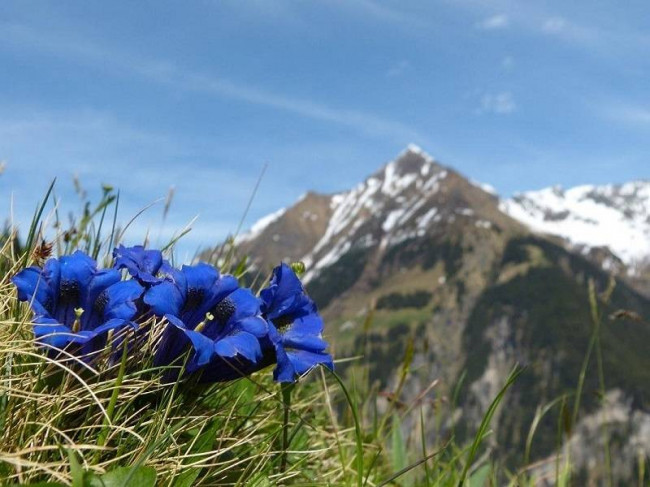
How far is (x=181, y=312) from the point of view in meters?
2.25

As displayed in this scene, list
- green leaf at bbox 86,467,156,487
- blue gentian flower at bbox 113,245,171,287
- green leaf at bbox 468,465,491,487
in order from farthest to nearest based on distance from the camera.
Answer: green leaf at bbox 468,465,491,487 < blue gentian flower at bbox 113,245,171,287 < green leaf at bbox 86,467,156,487

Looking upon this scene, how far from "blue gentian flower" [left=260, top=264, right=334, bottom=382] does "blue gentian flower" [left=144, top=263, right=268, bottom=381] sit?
0.27ft

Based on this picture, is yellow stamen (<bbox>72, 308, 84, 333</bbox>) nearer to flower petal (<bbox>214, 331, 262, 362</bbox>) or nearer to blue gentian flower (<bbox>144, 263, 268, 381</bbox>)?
blue gentian flower (<bbox>144, 263, 268, 381</bbox>)

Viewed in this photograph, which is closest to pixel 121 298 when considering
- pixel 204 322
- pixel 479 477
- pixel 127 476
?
pixel 204 322

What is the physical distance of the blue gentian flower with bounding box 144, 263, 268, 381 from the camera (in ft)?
6.89

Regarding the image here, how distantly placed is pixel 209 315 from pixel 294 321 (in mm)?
291

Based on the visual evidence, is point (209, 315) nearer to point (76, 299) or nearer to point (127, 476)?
point (76, 299)

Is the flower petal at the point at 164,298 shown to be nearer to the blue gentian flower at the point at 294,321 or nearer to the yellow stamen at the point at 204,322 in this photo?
the yellow stamen at the point at 204,322

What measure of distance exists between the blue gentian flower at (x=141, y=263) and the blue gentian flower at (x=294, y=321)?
335 millimetres

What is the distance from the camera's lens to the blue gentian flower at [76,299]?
208cm

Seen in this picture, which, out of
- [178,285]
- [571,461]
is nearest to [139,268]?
[178,285]

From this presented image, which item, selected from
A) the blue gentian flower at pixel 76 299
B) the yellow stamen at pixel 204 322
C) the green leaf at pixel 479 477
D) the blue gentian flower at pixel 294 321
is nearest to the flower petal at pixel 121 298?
the blue gentian flower at pixel 76 299

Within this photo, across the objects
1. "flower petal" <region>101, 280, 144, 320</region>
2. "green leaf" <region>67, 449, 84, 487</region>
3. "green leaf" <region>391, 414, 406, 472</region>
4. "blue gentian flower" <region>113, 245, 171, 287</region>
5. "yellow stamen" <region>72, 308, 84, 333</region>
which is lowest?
"green leaf" <region>391, 414, 406, 472</region>

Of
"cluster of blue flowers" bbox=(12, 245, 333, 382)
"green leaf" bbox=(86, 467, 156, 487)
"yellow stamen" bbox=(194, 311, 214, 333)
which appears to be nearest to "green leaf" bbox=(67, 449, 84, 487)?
"green leaf" bbox=(86, 467, 156, 487)
